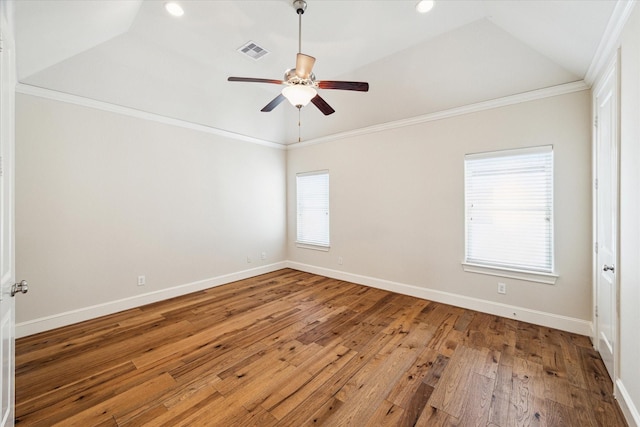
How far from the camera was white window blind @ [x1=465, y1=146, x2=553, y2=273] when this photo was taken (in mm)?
3035

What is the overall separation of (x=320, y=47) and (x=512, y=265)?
3.62 metres

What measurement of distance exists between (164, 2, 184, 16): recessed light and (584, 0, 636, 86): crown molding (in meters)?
3.54

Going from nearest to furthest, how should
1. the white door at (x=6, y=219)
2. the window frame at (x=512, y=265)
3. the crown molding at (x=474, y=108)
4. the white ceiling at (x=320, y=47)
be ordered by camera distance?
1. the white door at (x=6, y=219)
2. the white ceiling at (x=320, y=47)
3. the crown molding at (x=474, y=108)
4. the window frame at (x=512, y=265)

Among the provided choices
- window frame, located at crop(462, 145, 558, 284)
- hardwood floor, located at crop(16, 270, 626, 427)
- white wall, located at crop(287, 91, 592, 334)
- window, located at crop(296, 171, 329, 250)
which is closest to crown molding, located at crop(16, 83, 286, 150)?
window, located at crop(296, 171, 329, 250)

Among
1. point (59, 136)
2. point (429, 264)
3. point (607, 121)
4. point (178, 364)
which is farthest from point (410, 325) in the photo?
point (59, 136)

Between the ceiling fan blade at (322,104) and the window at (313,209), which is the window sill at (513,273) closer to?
the window at (313,209)

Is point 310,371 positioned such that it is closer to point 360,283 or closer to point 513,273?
point 360,283

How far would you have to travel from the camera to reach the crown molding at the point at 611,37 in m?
1.70

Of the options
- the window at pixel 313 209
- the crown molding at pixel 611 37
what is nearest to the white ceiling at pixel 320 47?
the crown molding at pixel 611 37

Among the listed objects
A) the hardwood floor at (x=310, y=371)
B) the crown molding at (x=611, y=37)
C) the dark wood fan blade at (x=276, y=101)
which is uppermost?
the crown molding at (x=611, y=37)

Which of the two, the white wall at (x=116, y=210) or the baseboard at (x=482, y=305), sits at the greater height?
the white wall at (x=116, y=210)

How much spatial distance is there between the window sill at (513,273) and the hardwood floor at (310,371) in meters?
0.54

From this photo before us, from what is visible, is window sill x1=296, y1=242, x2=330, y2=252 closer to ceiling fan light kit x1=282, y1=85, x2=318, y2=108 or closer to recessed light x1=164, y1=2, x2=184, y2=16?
ceiling fan light kit x1=282, y1=85, x2=318, y2=108

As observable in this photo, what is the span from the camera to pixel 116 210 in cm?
347
